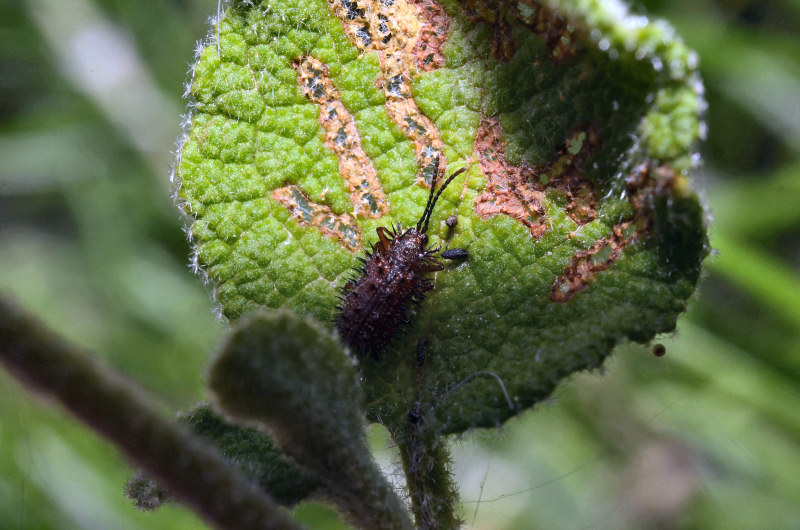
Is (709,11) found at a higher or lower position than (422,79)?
higher

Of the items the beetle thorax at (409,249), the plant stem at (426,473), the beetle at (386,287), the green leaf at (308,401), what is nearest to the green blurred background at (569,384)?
the beetle at (386,287)

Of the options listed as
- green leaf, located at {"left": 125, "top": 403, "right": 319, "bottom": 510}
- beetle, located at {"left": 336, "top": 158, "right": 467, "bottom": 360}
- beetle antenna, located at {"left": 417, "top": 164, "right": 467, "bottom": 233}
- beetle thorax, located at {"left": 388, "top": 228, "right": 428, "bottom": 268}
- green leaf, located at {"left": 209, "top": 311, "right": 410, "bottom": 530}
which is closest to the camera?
green leaf, located at {"left": 209, "top": 311, "right": 410, "bottom": 530}

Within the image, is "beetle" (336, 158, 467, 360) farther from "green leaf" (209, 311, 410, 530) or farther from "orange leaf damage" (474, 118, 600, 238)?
"green leaf" (209, 311, 410, 530)

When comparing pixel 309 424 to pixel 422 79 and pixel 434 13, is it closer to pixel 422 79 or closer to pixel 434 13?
pixel 422 79

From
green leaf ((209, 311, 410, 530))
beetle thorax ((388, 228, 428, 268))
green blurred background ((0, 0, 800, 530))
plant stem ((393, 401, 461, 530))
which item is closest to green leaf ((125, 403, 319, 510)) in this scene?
green leaf ((209, 311, 410, 530))

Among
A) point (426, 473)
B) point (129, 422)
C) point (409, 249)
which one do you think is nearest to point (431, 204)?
point (409, 249)

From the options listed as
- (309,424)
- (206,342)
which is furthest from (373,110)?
(206,342)

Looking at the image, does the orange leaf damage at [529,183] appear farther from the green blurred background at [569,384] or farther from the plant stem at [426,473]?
the green blurred background at [569,384]
